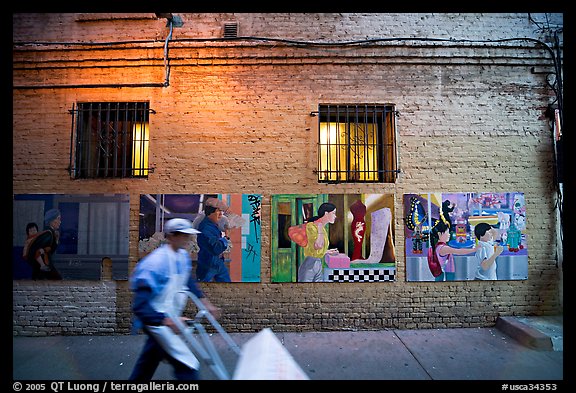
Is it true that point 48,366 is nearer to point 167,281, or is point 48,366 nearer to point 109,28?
point 167,281

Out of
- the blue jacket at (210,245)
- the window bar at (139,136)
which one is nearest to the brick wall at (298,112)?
the window bar at (139,136)

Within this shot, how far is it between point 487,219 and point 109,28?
8.28 metres

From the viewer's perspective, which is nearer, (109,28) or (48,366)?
(48,366)

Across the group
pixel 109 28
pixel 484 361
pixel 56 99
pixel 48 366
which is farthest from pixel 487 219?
pixel 56 99

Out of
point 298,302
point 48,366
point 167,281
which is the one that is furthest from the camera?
point 298,302

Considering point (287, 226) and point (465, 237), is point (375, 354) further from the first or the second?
point (465, 237)

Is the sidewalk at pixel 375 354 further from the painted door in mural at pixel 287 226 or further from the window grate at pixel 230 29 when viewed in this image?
the window grate at pixel 230 29

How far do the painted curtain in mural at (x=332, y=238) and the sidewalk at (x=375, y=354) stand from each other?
1106 millimetres

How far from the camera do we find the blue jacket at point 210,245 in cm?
629

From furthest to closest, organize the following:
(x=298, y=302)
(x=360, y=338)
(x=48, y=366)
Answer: (x=298, y=302) → (x=360, y=338) → (x=48, y=366)

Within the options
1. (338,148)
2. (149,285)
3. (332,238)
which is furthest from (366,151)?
(149,285)

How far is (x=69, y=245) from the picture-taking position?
6.32 metres

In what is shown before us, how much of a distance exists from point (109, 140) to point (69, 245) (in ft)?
7.04

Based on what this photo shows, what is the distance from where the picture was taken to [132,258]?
251 inches
